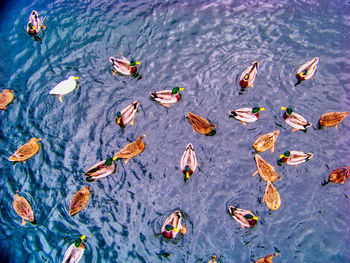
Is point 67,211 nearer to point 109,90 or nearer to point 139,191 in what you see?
point 139,191

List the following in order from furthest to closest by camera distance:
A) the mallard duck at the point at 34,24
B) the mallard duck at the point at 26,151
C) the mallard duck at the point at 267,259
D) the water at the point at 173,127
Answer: the mallard duck at the point at 34,24 < the mallard duck at the point at 26,151 < the water at the point at 173,127 < the mallard duck at the point at 267,259

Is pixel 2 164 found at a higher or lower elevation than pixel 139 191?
higher

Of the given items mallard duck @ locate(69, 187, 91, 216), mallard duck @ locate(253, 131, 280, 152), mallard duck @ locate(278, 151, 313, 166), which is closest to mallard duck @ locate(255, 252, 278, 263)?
mallard duck @ locate(278, 151, 313, 166)

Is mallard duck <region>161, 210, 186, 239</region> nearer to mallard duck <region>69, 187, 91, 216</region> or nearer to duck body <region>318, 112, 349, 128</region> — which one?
mallard duck <region>69, 187, 91, 216</region>

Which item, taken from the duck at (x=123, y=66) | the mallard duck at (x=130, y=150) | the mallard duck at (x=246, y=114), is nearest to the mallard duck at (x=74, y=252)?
the mallard duck at (x=130, y=150)

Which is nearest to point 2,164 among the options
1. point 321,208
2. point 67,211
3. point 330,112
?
point 67,211

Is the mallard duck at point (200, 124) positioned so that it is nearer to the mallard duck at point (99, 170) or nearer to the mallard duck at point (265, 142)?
the mallard duck at point (265, 142)

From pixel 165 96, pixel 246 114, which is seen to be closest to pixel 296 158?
pixel 246 114
